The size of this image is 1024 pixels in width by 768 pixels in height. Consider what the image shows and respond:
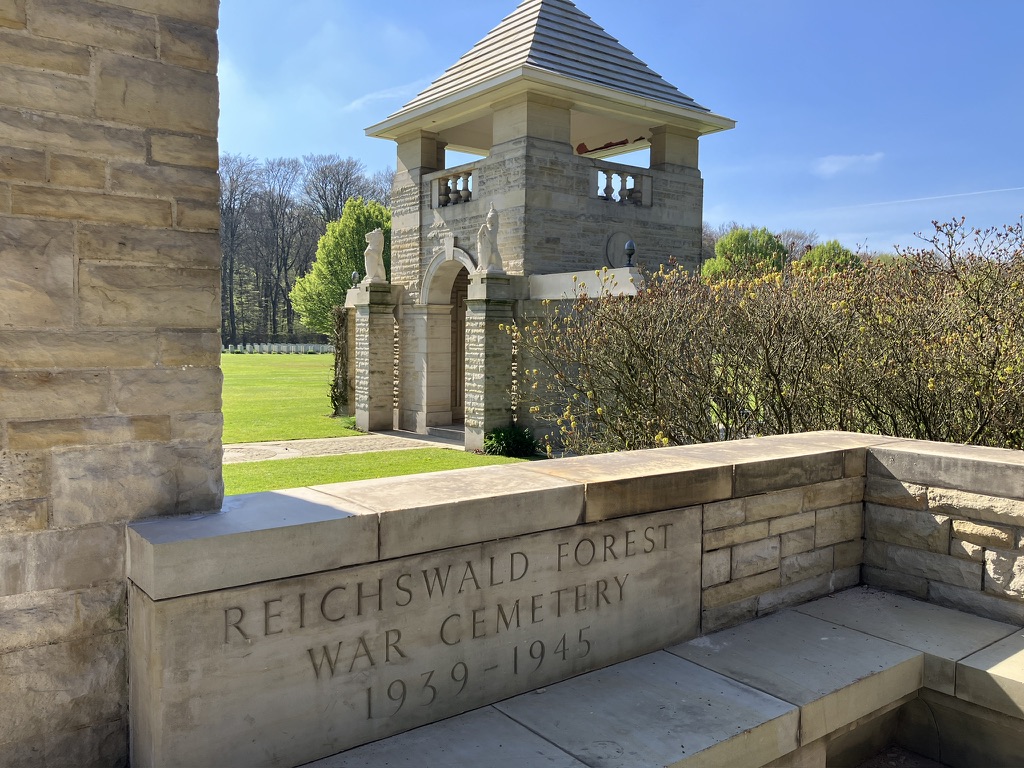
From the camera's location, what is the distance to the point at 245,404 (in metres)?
22.7

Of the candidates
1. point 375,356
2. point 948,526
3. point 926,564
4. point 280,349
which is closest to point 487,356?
point 375,356

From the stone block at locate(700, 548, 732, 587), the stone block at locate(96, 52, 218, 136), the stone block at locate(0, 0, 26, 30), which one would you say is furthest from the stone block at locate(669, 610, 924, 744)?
the stone block at locate(0, 0, 26, 30)

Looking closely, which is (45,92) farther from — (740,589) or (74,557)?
(740,589)

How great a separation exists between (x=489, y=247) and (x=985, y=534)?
36.3ft

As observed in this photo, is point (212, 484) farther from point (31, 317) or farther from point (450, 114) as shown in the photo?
point (450, 114)

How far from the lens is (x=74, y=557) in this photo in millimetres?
2809

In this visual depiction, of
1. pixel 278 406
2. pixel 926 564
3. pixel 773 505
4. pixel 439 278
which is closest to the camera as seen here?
pixel 773 505

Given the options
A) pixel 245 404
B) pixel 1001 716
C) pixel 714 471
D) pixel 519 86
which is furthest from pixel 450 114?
pixel 1001 716

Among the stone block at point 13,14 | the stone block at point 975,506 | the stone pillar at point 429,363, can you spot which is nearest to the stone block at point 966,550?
the stone block at point 975,506

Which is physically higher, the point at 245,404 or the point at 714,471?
the point at 714,471

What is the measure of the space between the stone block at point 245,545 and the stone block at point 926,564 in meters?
3.43

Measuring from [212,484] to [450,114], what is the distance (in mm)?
13981

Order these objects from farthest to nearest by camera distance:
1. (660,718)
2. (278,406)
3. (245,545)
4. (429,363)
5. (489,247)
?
(278,406)
(429,363)
(489,247)
(660,718)
(245,545)

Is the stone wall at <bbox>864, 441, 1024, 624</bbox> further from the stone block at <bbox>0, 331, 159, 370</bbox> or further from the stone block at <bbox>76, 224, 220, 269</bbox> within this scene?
the stone block at <bbox>0, 331, 159, 370</bbox>
